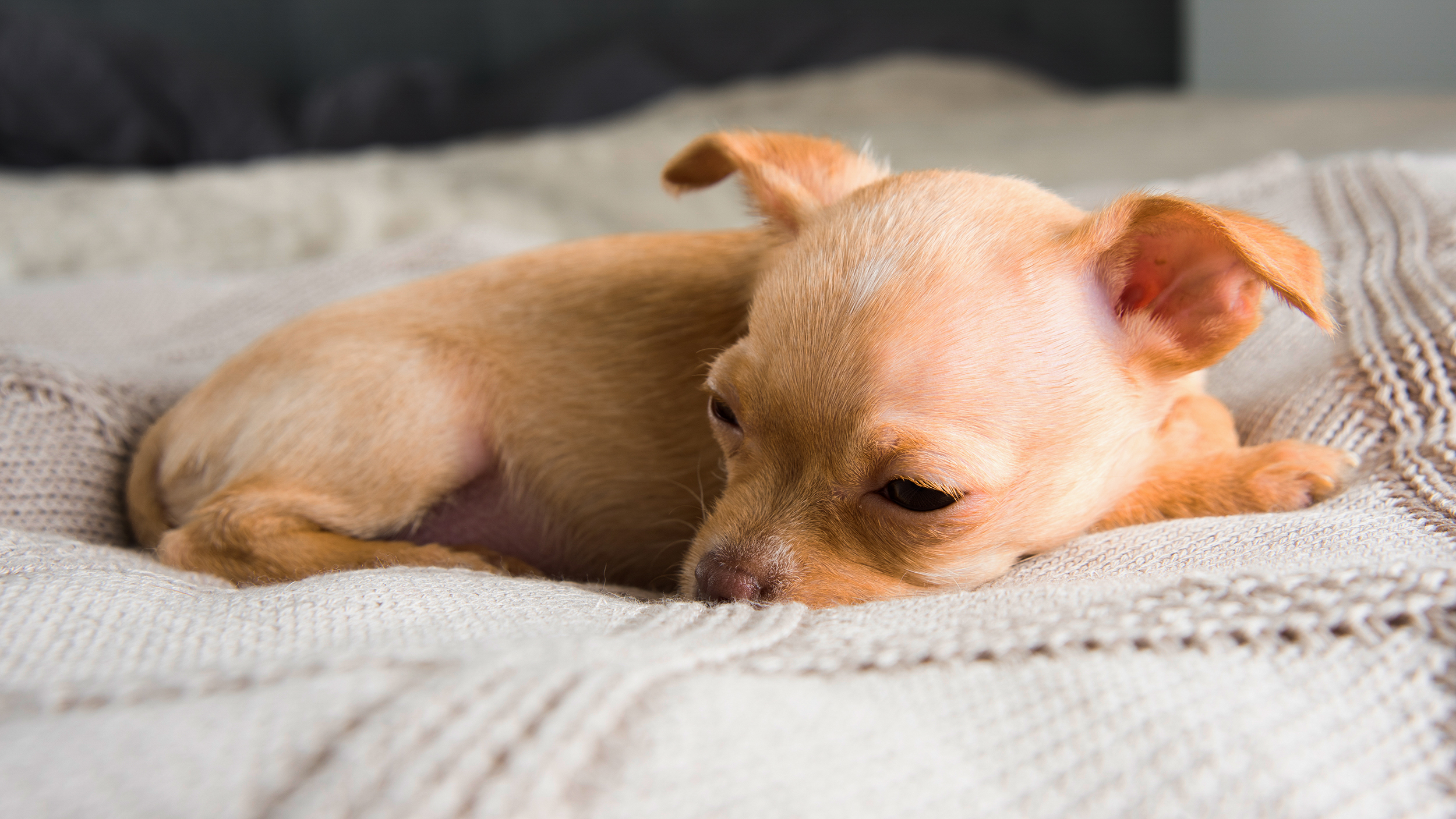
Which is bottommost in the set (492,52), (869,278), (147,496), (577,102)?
(147,496)

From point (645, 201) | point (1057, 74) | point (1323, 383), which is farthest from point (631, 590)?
point (1057, 74)

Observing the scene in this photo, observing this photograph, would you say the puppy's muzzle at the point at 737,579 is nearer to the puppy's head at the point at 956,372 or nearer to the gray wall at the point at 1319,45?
the puppy's head at the point at 956,372

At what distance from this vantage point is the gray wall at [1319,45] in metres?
3.80

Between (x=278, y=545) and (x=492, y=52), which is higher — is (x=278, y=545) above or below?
below

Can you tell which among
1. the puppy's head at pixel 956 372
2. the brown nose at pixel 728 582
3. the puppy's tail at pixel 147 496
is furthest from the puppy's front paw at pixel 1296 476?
the puppy's tail at pixel 147 496

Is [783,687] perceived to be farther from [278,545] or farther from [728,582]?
[278,545]

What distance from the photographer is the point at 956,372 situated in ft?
3.39

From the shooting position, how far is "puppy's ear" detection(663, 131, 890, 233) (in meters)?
1.40

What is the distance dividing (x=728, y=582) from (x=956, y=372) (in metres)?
0.36

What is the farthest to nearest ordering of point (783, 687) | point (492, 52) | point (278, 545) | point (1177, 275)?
point (492, 52) < point (278, 545) < point (1177, 275) < point (783, 687)

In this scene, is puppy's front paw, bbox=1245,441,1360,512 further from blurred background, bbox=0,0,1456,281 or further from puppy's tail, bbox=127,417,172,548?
puppy's tail, bbox=127,417,172,548

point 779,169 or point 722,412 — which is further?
point 779,169

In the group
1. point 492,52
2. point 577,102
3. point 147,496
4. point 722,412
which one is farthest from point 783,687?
point 492,52

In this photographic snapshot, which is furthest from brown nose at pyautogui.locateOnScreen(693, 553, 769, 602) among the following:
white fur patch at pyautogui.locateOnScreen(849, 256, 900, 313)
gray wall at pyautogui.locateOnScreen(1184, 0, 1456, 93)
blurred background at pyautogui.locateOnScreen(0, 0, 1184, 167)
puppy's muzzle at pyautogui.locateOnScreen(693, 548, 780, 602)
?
blurred background at pyautogui.locateOnScreen(0, 0, 1184, 167)
